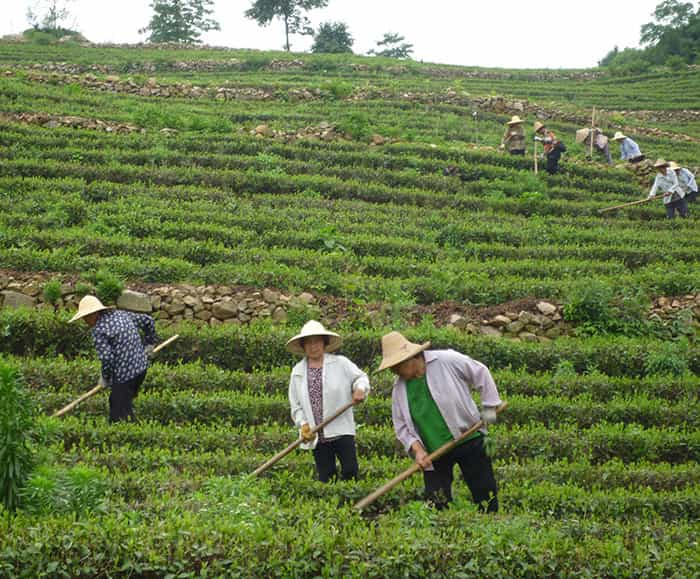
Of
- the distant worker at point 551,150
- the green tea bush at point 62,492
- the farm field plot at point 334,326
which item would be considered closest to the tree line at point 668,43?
the farm field plot at point 334,326

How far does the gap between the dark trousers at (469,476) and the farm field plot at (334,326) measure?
0.75 ft

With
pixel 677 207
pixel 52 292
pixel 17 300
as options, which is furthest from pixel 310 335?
pixel 677 207

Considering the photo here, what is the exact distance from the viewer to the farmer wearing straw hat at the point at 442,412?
19.5ft

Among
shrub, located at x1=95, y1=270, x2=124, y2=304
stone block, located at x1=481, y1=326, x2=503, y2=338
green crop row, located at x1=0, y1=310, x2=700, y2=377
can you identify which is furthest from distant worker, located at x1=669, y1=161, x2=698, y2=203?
shrub, located at x1=95, y1=270, x2=124, y2=304

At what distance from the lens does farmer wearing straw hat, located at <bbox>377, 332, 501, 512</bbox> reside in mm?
5941

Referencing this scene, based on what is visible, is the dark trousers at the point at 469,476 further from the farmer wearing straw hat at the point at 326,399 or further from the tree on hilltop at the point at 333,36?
the tree on hilltop at the point at 333,36

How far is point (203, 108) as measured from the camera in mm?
23734

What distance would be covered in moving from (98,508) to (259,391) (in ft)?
13.2

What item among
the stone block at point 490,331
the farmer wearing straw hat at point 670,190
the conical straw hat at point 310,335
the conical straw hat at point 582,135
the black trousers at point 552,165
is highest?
the conical straw hat at point 582,135

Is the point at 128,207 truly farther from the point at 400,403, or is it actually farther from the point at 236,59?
the point at 236,59

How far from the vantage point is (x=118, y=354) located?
789 cm

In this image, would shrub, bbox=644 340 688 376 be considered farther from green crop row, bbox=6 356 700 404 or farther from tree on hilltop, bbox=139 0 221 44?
tree on hilltop, bbox=139 0 221 44

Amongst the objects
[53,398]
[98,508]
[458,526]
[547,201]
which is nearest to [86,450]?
[53,398]

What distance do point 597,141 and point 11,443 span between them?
20588 mm
